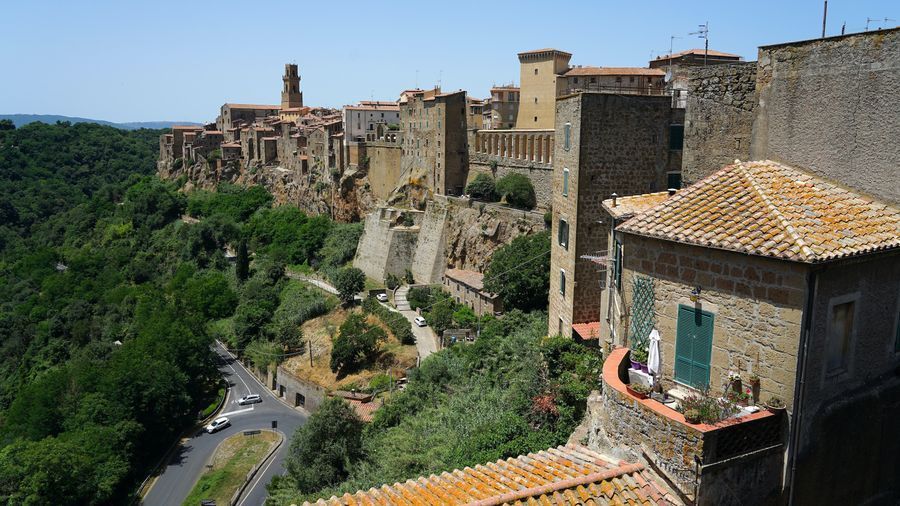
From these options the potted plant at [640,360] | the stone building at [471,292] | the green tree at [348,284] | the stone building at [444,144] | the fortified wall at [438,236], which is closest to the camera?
the potted plant at [640,360]

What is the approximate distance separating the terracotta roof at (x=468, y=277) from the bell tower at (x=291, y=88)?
213 ft

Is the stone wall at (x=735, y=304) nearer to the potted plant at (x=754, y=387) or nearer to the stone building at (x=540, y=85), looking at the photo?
the potted plant at (x=754, y=387)

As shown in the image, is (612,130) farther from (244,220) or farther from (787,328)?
(244,220)

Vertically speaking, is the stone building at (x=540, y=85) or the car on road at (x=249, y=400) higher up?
the stone building at (x=540, y=85)

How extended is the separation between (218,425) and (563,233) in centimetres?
2413

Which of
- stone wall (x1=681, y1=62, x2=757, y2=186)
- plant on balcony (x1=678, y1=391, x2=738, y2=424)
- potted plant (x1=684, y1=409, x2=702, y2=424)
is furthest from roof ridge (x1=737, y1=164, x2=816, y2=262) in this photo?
stone wall (x1=681, y1=62, x2=757, y2=186)

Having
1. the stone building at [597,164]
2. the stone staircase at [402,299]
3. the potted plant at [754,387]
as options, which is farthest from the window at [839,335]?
the stone staircase at [402,299]

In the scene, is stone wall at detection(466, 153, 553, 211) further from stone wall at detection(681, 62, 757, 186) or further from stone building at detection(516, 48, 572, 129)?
stone wall at detection(681, 62, 757, 186)

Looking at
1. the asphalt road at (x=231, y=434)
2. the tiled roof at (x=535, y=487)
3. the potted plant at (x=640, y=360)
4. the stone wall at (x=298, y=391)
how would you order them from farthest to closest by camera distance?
the stone wall at (x=298, y=391) → the asphalt road at (x=231, y=434) → the potted plant at (x=640, y=360) → the tiled roof at (x=535, y=487)

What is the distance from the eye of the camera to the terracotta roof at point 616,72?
39406 millimetres

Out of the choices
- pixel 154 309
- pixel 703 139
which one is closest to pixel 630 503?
pixel 703 139

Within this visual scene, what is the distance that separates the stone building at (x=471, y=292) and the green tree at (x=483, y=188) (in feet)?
16.1

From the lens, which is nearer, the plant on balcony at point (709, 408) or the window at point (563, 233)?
the plant on balcony at point (709, 408)

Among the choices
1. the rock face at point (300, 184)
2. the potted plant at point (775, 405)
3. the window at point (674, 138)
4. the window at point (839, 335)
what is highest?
the window at point (674, 138)
